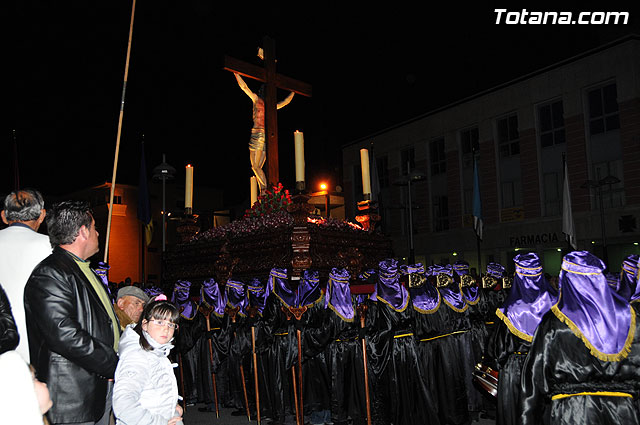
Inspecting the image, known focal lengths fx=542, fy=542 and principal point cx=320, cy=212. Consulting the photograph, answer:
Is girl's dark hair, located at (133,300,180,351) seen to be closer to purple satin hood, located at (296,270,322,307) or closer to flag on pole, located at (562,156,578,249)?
purple satin hood, located at (296,270,322,307)

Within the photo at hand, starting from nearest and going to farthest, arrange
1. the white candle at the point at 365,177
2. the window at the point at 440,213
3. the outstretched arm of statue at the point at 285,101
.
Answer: the white candle at the point at 365,177
the outstretched arm of statue at the point at 285,101
the window at the point at 440,213

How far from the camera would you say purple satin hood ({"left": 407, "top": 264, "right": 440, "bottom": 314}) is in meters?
7.13

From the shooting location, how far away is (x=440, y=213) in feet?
98.2

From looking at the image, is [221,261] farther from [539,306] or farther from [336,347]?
[539,306]

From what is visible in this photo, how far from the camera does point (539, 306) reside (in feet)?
16.4

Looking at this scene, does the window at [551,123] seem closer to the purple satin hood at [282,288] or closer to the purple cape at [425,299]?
the purple cape at [425,299]

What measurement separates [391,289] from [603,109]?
793 inches

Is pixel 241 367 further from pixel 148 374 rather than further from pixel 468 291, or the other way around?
pixel 148 374

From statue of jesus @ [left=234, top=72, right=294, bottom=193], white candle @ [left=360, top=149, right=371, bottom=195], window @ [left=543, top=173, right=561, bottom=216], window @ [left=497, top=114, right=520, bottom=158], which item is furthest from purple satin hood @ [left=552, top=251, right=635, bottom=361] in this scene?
window @ [left=497, top=114, right=520, bottom=158]

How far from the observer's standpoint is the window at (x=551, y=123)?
2448 cm

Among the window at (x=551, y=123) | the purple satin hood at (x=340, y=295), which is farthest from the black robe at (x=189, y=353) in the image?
the window at (x=551, y=123)

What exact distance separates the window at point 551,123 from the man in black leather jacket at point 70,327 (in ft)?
81.0

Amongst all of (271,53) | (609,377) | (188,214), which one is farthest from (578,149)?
(609,377)

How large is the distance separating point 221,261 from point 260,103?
3.01 meters
